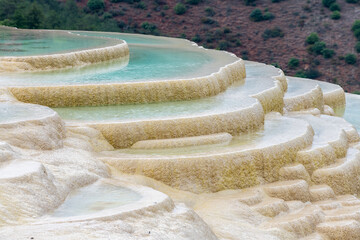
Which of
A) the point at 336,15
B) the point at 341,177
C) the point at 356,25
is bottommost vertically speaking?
the point at 356,25

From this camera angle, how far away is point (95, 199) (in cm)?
1022

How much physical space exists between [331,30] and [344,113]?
2388cm

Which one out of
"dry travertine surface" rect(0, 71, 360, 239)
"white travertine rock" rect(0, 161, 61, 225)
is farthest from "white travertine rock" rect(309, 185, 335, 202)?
"white travertine rock" rect(0, 161, 61, 225)

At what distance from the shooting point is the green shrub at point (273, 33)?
4774 cm

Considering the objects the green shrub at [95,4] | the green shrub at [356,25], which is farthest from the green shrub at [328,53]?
the green shrub at [95,4]

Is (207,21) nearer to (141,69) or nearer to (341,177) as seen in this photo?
(141,69)

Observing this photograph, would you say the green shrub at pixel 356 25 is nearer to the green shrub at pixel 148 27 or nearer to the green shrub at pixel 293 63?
the green shrub at pixel 293 63

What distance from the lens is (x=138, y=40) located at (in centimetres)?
2930

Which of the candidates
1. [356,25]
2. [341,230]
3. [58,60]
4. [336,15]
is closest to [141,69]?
[58,60]

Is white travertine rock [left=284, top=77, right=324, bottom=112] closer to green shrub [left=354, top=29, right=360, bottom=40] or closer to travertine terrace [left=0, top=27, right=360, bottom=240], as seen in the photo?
travertine terrace [left=0, top=27, right=360, bottom=240]

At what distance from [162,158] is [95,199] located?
2.60m

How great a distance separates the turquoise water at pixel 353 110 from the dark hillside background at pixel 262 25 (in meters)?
13.6

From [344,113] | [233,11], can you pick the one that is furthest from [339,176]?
[233,11]

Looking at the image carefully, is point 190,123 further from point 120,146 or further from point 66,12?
point 66,12
